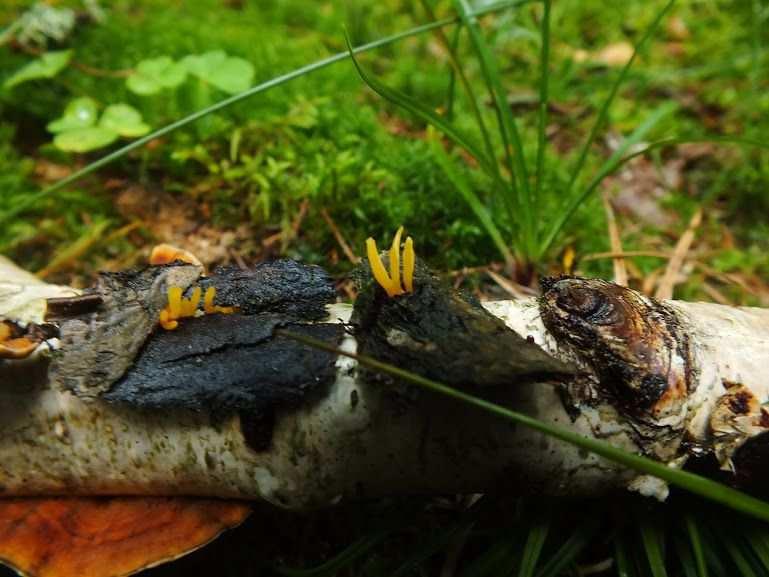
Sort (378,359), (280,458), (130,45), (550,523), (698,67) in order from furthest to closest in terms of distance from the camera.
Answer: (698,67), (130,45), (550,523), (280,458), (378,359)

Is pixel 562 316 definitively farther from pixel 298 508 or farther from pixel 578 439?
pixel 298 508

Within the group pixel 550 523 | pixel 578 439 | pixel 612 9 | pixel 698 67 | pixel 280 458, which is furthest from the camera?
pixel 612 9

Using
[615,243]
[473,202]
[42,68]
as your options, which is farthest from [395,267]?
[42,68]

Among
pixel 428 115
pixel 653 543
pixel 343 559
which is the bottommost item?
pixel 343 559

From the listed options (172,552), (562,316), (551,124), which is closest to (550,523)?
(562,316)

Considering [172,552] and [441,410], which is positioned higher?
[441,410]

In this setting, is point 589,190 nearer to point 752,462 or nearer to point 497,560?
point 752,462
